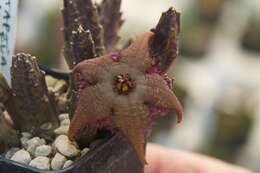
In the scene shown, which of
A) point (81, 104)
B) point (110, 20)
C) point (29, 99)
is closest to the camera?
point (81, 104)

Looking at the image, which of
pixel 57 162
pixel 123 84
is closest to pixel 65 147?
pixel 57 162

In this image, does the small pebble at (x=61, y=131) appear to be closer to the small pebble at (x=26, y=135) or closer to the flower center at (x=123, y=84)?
the small pebble at (x=26, y=135)

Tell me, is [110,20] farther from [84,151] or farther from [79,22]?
[84,151]

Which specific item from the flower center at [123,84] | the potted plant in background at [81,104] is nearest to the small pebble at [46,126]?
the potted plant in background at [81,104]

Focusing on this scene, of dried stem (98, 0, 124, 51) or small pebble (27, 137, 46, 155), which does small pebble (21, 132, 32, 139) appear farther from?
dried stem (98, 0, 124, 51)

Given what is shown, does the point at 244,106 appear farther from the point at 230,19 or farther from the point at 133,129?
the point at 133,129

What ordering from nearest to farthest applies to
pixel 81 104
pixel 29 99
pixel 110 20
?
pixel 81 104, pixel 29 99, pixel 110 20

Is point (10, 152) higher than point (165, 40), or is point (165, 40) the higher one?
point (165, 40)
